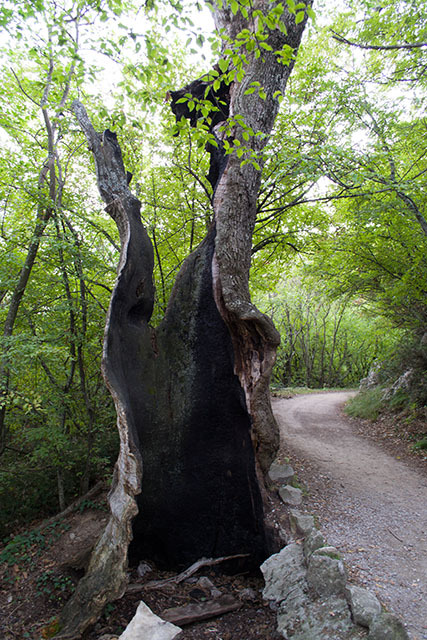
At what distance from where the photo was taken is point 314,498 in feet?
14.5

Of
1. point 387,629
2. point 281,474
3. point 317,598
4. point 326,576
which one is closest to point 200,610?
point 317,598

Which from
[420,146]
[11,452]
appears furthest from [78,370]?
[420,146]

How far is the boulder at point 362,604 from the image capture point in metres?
2.32

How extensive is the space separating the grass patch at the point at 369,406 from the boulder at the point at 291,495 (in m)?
6.20

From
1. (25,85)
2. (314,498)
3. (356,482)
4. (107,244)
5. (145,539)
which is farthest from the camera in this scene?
(107,244)

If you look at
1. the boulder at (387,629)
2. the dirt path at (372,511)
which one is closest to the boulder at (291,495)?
the dirt path at (372,511)

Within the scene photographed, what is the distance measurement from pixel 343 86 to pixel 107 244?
19.4ft

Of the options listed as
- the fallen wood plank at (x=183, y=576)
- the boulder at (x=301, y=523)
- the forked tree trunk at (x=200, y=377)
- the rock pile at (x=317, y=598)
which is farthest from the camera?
the forked tree trunk at (x=200, y=377)

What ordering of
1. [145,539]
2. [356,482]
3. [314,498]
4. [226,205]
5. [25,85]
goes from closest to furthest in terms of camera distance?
1. [145,539]
2. [226,205]
3. [314,498]
4. [356,482]
5. [25,85]

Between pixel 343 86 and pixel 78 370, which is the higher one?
pixel 343 86

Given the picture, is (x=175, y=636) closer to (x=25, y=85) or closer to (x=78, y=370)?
(x=78, y=370)

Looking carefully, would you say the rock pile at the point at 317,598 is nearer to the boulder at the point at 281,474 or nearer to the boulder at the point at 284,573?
the boulder at the point at 284,573

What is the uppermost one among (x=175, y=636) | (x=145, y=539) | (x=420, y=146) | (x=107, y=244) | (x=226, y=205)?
(x=420, y=146)

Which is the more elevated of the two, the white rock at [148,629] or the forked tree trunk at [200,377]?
the forked tree trunk at [200,377]
